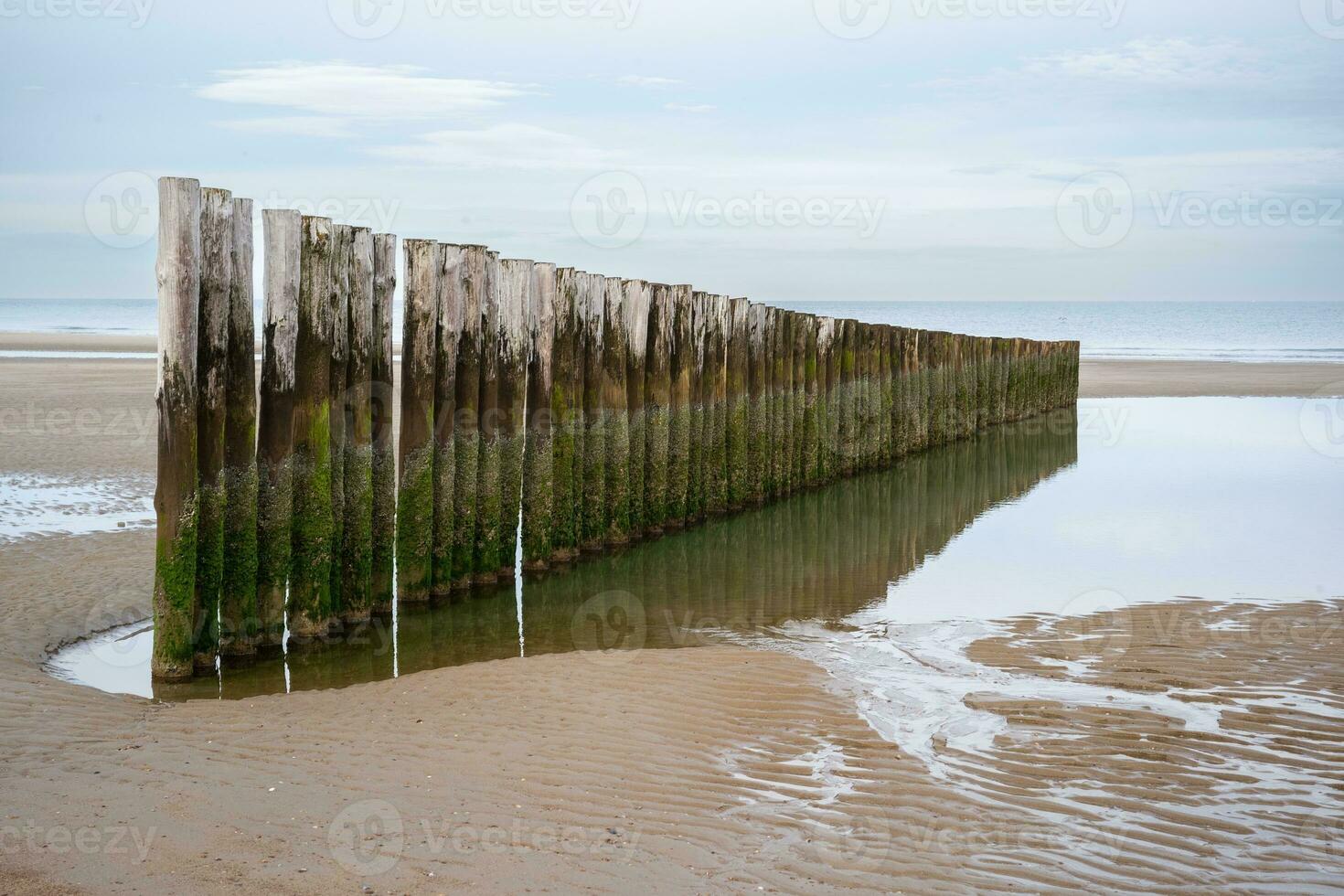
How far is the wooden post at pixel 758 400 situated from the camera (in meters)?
12.2

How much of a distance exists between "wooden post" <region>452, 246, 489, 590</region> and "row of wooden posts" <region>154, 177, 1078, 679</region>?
0.01 meters

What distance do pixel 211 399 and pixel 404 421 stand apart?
5.52 ft

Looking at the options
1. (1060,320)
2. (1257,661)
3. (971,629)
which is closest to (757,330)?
(971,629)

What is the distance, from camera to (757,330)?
483 inches

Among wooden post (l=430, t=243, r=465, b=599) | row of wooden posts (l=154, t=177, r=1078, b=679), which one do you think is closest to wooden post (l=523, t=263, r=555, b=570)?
row of wooden posts (l=154, t=177, r=1078, b=679)

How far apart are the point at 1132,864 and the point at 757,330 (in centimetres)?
871

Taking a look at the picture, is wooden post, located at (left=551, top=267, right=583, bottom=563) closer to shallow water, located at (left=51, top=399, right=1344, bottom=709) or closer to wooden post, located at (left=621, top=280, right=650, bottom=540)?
shallow water, located at (left=51, top=399, right=1344, bottom=709)

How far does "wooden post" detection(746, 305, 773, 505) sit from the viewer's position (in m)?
12.2

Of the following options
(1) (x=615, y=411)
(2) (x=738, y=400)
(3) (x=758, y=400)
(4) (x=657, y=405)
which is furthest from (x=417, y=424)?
(3) (x=758, y=400)

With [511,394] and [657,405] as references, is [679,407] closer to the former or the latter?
[657,405]

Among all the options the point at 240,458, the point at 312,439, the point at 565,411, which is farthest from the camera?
the point at 565,411

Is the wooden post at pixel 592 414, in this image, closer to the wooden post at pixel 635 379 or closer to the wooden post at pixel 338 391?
the wooden post at pixel 635 379

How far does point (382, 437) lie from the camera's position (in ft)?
24.0

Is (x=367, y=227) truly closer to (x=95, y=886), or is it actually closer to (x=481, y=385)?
(x=481, y=385)
